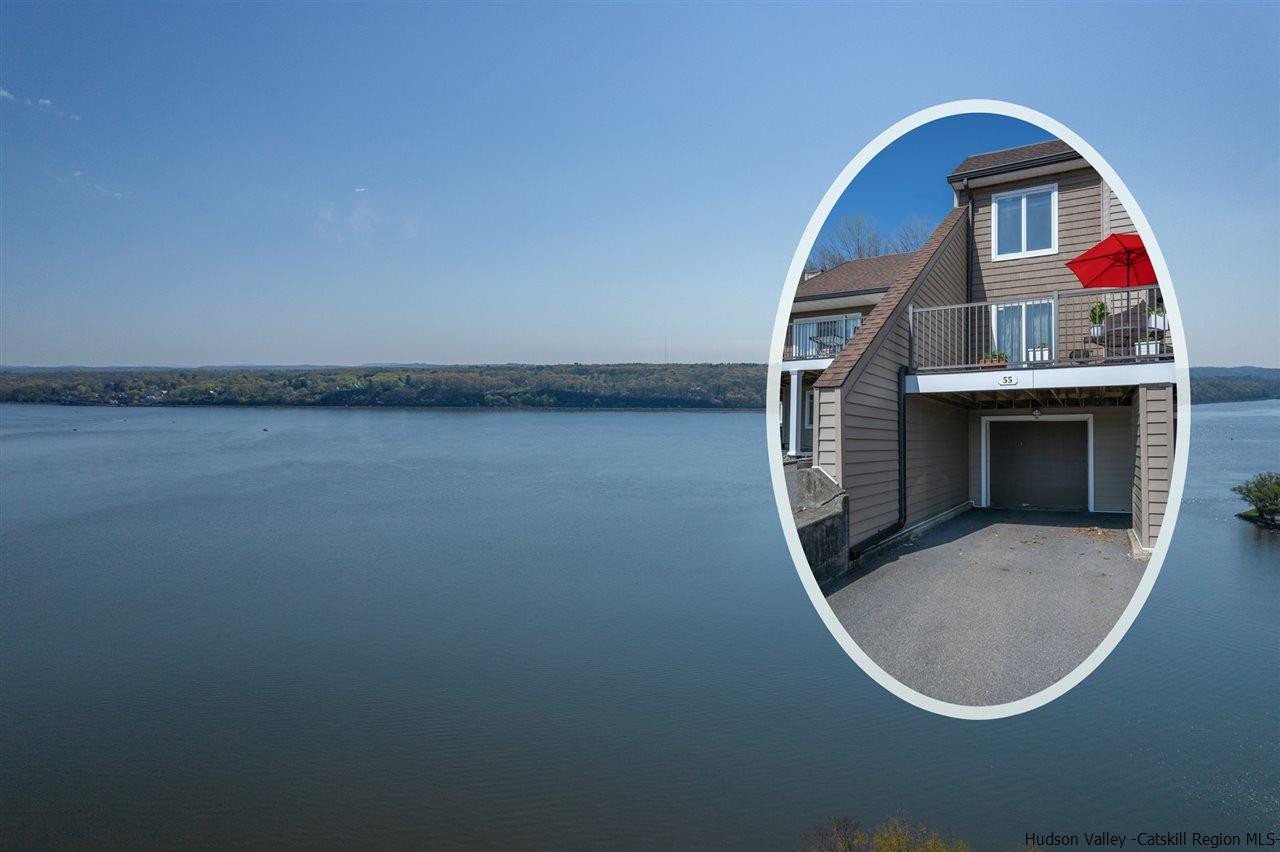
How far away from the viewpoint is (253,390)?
276ft

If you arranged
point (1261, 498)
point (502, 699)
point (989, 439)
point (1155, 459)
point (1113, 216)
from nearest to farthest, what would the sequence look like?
point (1155, 459)
point (1113, 216)
point (989, 439)
point (1261, 498)
point (502, 699)

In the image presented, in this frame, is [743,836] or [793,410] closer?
[793,410]

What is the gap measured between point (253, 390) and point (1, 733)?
257 feet

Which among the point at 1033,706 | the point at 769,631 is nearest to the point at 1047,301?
the point at 1033,706

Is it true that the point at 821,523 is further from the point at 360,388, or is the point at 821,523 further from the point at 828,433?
the point at 360,388

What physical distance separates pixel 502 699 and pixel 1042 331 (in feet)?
44.1

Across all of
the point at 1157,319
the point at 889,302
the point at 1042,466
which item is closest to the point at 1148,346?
the point at 1157,319

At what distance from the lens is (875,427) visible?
1.27 m

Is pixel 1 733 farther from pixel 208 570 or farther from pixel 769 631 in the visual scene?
pixel 769 631

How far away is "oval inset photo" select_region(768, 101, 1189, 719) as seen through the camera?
1.23 meters

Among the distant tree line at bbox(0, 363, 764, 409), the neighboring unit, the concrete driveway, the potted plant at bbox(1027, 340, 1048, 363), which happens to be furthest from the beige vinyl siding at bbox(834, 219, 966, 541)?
the distant tree line at bbox(0, 363, 764, 409)

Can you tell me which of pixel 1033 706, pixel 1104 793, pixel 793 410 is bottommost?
pixel 1104 793

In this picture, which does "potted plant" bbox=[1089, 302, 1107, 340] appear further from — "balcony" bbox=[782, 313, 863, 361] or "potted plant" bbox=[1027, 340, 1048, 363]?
"balcony" bbox=[782, 313, 863, 361]

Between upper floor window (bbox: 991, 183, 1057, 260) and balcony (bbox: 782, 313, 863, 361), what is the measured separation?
1.00 feet
